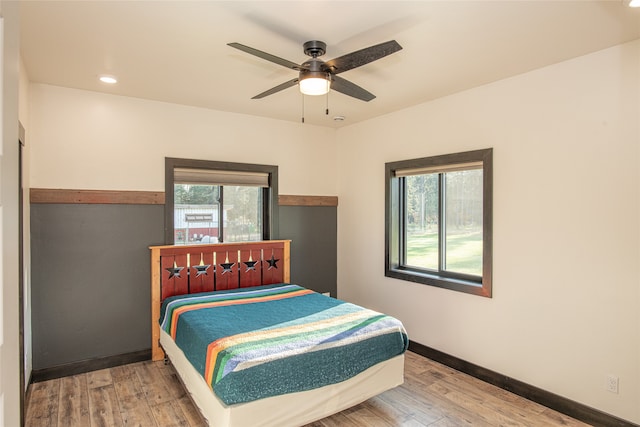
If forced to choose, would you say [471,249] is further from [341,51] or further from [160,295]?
[160,295]

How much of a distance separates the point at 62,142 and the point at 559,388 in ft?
15.0

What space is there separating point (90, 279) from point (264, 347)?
211 centimetres

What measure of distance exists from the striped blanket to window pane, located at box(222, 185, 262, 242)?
3.46 ft

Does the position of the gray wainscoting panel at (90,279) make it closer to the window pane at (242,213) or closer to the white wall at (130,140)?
the white wall at (130,140)

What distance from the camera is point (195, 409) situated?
9.39ft

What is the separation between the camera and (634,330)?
8.07 feet

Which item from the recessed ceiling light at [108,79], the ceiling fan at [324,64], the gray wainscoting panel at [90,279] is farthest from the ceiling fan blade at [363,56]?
the gray wainscoting panel at [90,279]

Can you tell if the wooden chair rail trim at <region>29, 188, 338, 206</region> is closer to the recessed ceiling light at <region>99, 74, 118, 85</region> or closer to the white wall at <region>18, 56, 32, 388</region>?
the white wall at <region>18, 56, 32, 388</region>

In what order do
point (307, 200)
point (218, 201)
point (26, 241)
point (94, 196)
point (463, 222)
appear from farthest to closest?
point (307, 200) < point (218, 201) < point (463, 222) < point (94, 196) < point (26, 241)

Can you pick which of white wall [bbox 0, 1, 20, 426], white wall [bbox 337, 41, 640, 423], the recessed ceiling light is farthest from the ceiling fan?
the recessed ceiling light

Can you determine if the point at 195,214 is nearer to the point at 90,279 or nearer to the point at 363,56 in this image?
the point at 90,279

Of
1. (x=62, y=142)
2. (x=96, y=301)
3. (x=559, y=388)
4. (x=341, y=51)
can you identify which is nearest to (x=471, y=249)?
(x=559, y=388)

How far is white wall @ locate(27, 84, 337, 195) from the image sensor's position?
336cm

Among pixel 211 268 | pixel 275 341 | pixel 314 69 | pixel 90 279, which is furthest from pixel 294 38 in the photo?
pixel 90 279
